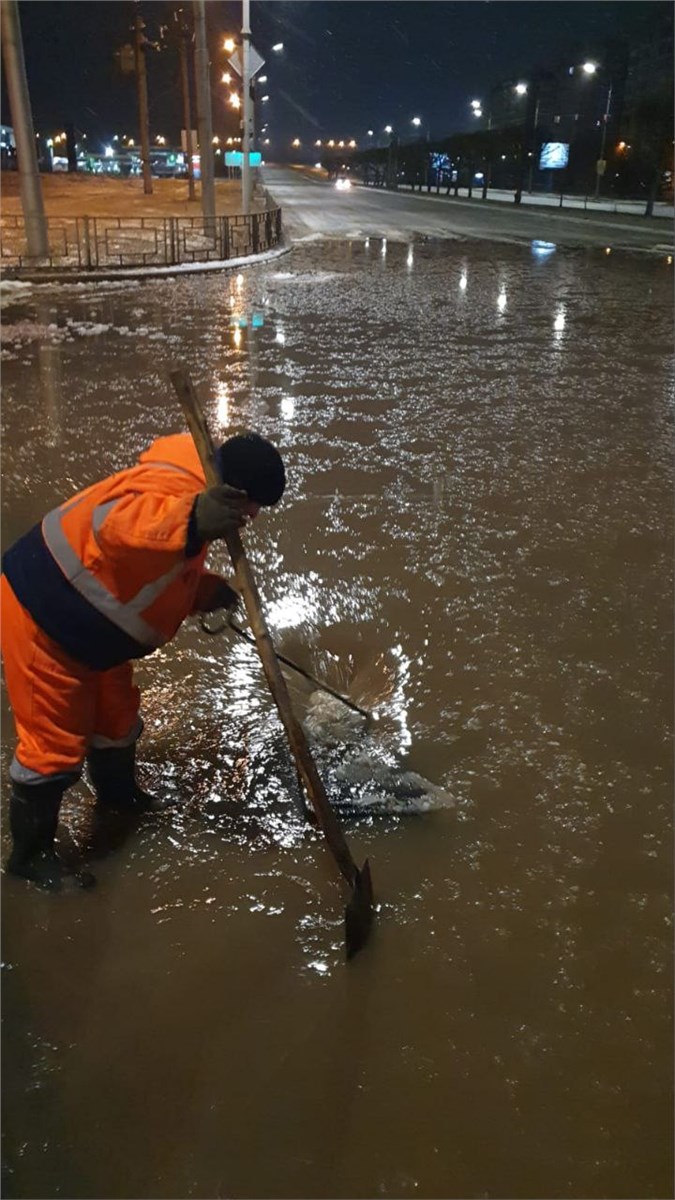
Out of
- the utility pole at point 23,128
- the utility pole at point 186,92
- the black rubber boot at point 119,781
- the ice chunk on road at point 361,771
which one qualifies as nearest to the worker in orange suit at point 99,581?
the black rubber boot at point 119,781

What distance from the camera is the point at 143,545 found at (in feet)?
7.29

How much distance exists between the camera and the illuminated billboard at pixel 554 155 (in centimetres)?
5484

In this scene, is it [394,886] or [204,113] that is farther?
[204,113]

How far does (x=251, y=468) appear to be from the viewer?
2.33 m

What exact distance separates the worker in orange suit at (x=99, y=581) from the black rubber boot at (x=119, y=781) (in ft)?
0.94

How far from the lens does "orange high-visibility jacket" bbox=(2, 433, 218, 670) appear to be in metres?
2.23

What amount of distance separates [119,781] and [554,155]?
61.2 m

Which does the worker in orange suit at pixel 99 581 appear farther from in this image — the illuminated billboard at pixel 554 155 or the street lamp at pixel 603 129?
the illuminated billboard at pixel 554 155

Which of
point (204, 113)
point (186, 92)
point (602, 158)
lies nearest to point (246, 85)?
point (204, 113)

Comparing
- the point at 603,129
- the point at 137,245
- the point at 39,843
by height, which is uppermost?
the point at 603,129

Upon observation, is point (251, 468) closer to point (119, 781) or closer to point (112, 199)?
point (119, 781)

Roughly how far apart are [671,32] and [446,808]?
69.3 meters

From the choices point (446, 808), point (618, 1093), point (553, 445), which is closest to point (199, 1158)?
point (618, 1093)

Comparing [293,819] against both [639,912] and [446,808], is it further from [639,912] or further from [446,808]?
[639,912]
